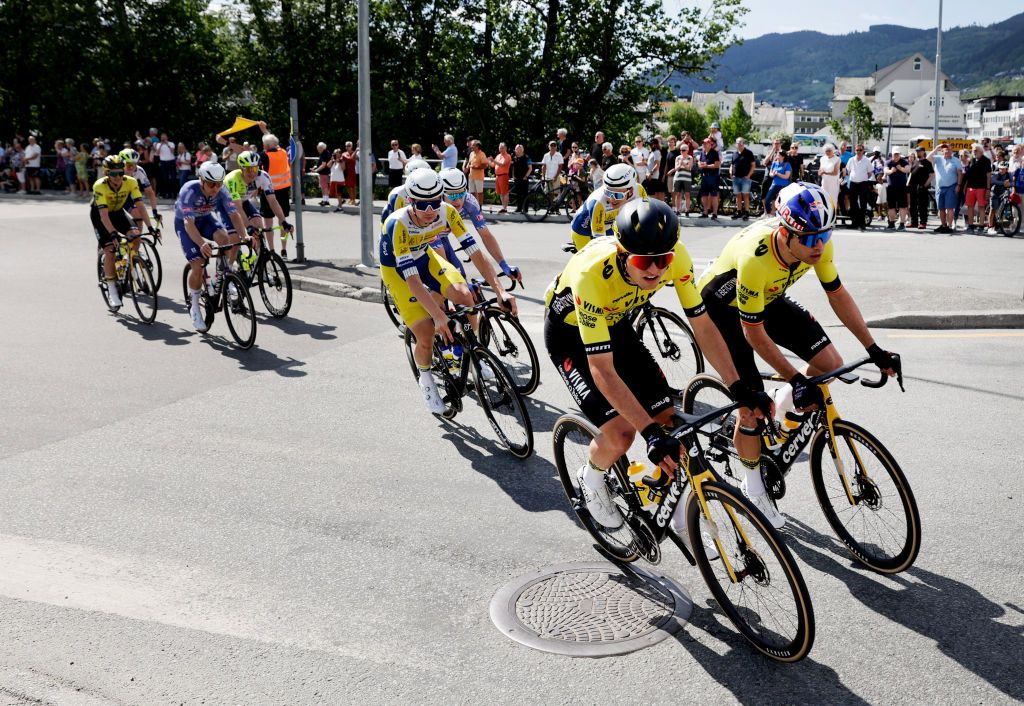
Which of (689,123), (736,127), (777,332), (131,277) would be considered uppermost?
(689,123)

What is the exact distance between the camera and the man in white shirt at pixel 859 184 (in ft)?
66.6

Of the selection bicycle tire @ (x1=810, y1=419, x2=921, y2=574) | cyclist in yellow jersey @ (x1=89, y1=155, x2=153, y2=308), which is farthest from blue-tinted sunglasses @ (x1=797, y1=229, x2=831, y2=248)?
cyclist in yellow jersey @ (x1=89, y1=155, x2=153, y2=308)

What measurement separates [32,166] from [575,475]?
31.9 m

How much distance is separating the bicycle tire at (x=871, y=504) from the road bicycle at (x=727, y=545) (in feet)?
2.87

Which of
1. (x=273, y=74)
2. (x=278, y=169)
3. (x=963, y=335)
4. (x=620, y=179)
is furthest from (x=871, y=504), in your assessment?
(x=273, y=74)

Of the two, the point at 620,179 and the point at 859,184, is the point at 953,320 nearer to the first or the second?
the point at 620,179

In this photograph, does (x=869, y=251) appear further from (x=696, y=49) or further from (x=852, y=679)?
(x=696, y=49)

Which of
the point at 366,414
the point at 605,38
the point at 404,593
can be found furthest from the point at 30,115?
the point at 404,593

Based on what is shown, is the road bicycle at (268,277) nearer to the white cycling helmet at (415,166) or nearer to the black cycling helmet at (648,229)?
the white cycling helmet at (415,166)

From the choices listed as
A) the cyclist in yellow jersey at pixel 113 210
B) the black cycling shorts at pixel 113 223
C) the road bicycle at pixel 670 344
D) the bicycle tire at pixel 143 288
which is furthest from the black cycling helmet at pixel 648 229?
the black cycling shorts at pixel 113 223

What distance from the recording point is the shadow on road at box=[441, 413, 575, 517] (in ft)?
19.4

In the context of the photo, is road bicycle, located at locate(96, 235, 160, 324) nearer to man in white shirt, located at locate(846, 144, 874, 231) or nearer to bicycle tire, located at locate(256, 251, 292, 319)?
bicycle tire, located at locate(256, 251, 292, 319)

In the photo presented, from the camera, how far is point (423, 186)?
23.2 feet

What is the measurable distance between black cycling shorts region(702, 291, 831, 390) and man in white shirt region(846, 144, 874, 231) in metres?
16.1
